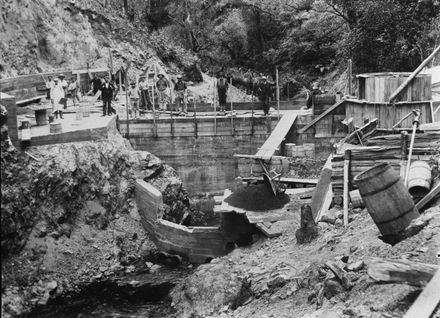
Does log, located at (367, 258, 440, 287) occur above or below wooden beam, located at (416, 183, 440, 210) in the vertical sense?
below

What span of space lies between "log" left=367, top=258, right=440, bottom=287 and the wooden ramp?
36.3 ft

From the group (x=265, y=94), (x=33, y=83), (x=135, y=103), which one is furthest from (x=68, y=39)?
(x=265, y=94)

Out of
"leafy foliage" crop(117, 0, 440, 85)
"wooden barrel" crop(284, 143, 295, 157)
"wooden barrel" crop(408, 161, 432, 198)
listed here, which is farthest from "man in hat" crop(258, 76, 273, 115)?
"wooden barrel" crop(408, 161, 432, 198)

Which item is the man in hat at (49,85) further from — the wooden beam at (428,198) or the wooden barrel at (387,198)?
the wooden beam at (428,198)

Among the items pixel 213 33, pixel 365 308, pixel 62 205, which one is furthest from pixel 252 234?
pixel 213 33

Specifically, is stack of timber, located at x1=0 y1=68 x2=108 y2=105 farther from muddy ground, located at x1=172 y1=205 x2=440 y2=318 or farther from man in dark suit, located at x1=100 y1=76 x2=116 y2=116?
muddy ground, located at x1=172 y1=205 x2=440 y2=318

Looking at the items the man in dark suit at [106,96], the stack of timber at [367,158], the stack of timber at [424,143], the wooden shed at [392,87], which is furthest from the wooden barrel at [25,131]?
the wooden shed at [392,87]

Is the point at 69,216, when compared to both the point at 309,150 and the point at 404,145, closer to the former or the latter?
the point at 309,150

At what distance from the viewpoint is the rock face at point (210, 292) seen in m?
15.6

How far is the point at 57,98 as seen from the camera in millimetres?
26656

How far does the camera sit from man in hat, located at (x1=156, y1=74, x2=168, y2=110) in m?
29.2

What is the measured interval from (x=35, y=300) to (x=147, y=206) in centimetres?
647

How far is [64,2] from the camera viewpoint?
123 ft

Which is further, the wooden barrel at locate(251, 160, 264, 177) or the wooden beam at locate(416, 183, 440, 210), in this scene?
the wooden barrel at locate(251, 160, 264, 177)
